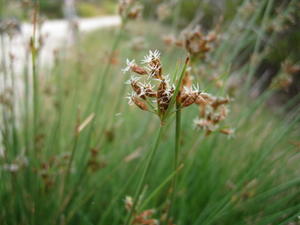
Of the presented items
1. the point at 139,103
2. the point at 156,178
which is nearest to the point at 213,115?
the point at 139,103

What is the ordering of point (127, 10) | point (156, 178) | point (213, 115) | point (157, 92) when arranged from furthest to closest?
point (156, 178), point (127, 10), point (213, 115), point (157, 92)

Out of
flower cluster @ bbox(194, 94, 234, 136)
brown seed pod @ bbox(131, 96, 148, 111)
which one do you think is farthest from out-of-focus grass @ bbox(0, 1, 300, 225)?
brown seed pod @ bbox(131, 96, 148, 111)

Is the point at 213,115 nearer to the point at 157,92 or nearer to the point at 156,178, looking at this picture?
the point at 157,92

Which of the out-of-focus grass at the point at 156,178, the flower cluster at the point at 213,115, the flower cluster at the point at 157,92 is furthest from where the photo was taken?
the out-of-focus grass at the point at 156,178

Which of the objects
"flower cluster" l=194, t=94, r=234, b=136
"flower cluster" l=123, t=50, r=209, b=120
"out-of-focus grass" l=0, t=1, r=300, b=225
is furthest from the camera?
"out-of-focus grass" l=0, t=1, r=300, b=225

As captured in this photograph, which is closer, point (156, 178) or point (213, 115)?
point (213, 115)

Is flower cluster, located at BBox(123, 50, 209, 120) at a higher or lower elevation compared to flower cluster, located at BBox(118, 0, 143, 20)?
lower

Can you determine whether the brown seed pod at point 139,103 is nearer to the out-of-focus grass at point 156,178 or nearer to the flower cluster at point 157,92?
the flower cluster at point 157,92

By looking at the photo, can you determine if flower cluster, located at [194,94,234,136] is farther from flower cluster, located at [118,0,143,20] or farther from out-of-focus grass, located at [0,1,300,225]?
flower cluster, located at [118,0,143,20]

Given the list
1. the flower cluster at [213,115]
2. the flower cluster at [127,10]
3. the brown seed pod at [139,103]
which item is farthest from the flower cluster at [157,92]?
the flower cluster at [127,10]

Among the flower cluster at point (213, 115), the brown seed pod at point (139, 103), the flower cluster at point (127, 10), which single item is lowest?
the brown seed pod at point (139, 103)

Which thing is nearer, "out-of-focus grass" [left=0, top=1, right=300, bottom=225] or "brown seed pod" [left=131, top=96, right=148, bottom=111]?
"brown seed pod" [left=131, top=96, right=148, bottom=111]
